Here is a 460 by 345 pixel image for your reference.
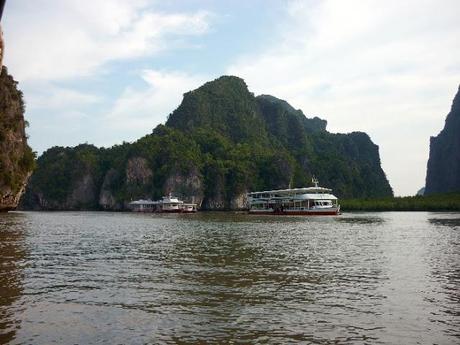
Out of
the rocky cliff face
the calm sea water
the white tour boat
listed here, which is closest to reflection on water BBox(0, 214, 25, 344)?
the calm sea water

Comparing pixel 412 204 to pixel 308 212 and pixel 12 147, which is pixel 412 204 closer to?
pixel 308 212

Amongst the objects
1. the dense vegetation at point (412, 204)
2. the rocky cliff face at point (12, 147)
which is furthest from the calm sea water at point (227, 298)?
the dense vegetation at point (412, 204)

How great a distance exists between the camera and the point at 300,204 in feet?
345

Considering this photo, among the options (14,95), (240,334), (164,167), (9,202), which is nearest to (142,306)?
(240,334)

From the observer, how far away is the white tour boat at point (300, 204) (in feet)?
319

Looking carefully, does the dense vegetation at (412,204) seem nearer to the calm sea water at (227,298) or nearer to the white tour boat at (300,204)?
the white tour boat at (300,204)

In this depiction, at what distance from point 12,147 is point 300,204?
63773mm

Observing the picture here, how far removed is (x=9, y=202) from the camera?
91500 mm

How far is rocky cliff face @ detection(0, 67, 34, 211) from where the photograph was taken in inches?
3314

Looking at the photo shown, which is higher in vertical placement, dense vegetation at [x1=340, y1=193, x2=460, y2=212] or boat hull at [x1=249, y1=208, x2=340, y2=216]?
dense vegetation at [x1=340, y1=193, x2=460, y2=212]

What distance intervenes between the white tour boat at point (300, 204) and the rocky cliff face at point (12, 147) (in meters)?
56.3

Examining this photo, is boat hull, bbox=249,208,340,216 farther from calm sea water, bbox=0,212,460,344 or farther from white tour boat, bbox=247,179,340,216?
calm sea water, bbox=0,212,460,344

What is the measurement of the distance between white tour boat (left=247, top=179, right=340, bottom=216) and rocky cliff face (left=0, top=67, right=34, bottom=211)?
2218 inches

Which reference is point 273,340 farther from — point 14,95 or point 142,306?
point 14,95
